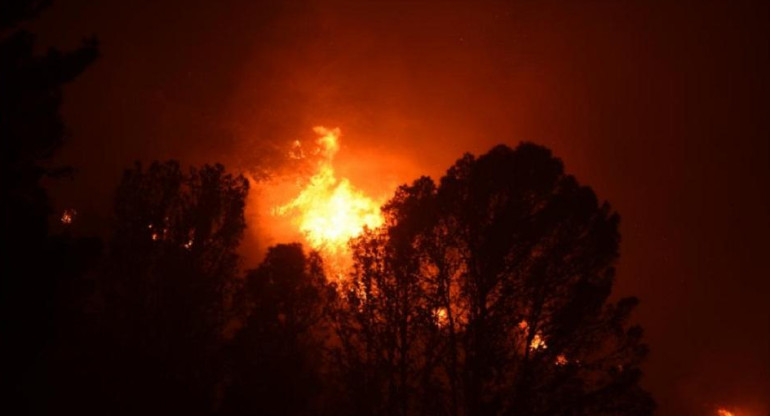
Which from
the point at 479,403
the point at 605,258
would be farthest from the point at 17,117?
the point at 605,258

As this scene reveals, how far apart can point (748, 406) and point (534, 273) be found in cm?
8404

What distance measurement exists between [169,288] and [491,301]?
40.8 ft

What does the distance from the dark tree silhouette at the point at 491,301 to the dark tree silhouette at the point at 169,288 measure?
247 inches

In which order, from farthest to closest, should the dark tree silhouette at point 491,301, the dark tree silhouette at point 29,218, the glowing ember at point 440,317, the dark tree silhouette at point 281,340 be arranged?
1. the dark tree silhouette at point 281,340
2. the glowing ember at point 440,317
3. the dark tree silhouette at point 491,301
4. the dark tree silhouette at point 29,218

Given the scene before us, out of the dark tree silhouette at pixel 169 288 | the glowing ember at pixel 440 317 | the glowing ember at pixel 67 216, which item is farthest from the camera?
the glowing ember at pixel 67 216

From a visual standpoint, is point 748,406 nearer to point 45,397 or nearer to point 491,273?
point 491,273

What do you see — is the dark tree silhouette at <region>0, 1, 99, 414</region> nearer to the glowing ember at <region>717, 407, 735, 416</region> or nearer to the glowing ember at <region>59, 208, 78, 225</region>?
the glowing ember at <region>59, 208, 78, 225</region>

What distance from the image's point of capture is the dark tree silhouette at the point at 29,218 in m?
10.3

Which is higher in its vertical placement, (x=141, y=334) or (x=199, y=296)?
(x=199, y=296)

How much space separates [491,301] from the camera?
48.0ft

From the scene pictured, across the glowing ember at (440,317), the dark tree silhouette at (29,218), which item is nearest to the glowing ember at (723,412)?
the glowing ember at (440,317)

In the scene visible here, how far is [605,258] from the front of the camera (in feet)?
47.0

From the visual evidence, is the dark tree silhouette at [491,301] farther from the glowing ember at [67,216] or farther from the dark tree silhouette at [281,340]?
the glowing ember at [67,216]

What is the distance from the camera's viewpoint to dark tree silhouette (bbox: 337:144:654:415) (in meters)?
13.8
